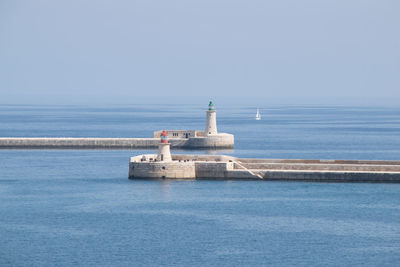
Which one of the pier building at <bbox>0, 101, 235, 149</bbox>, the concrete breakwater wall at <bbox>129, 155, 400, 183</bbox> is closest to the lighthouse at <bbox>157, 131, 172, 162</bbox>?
the concrete breakwater wall at <bbox>129, 155, 400, 183</bbox>

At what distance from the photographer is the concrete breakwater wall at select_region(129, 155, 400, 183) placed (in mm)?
74375

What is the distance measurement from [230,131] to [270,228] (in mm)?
108286

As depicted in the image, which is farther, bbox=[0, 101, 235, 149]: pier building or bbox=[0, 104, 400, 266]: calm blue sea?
bbox=[0, 101, 235, 149]: pier building

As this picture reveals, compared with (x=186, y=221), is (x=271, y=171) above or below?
above

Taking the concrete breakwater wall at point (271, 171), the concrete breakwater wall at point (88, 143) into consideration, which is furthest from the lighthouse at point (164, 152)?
the concrete breakwater wall at point (88, 143)

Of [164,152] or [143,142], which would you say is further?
[143,142]

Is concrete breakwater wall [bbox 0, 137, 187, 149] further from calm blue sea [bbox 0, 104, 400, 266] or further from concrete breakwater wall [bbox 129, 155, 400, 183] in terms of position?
concrete breakwater wall [bbox 129, 155, 400, 183]

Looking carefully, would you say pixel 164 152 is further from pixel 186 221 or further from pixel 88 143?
pixel 88 143

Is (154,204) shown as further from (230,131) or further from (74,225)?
(230,131)

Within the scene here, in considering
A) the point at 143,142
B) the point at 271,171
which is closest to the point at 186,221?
the point at 271,171

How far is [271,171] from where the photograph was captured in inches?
2980

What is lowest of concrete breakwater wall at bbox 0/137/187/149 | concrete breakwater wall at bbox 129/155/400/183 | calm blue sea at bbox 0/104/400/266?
calm blue sea at bbox 0/104/400/266

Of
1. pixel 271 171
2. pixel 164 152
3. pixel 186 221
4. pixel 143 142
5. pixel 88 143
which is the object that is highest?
pixel 164 152

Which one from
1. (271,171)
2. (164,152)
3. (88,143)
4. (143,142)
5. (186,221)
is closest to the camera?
(186,221)
